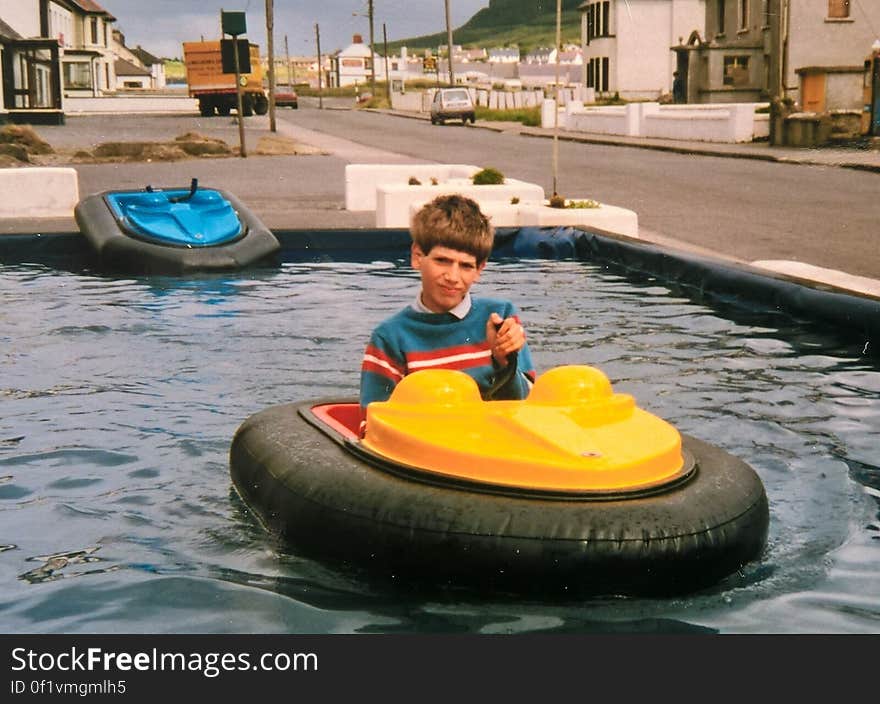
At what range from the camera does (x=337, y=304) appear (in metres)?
11.0

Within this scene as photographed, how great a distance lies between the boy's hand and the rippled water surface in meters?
0.96

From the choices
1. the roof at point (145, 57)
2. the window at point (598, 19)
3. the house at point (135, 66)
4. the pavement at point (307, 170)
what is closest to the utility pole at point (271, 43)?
the pavement at point (307, 170)

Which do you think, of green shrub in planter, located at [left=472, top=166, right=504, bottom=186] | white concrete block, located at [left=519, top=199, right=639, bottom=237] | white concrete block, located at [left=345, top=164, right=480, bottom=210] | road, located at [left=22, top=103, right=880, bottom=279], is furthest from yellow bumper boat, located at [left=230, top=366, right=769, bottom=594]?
white concrete block, located at [left=345, top=164, right=480, bottom=210]

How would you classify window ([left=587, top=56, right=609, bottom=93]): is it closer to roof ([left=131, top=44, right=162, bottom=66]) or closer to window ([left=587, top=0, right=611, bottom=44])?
window ([left=587, top=0, right=611, bottom=44])

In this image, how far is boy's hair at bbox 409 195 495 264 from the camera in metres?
4.63

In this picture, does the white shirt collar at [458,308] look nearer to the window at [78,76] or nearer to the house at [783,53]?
the house at [783,53]

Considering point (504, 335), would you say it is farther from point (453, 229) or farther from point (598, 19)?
point (598, 19)

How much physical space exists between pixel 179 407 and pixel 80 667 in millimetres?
4117

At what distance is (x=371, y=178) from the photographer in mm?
19109

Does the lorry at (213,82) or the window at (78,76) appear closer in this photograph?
the lorry at (213,82)

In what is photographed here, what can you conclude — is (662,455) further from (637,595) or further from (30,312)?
(30,312)

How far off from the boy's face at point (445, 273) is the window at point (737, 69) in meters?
45.5

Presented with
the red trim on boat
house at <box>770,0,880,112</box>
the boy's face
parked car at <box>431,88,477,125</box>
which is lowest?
the red trim on boat

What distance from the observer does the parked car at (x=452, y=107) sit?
180 feet
